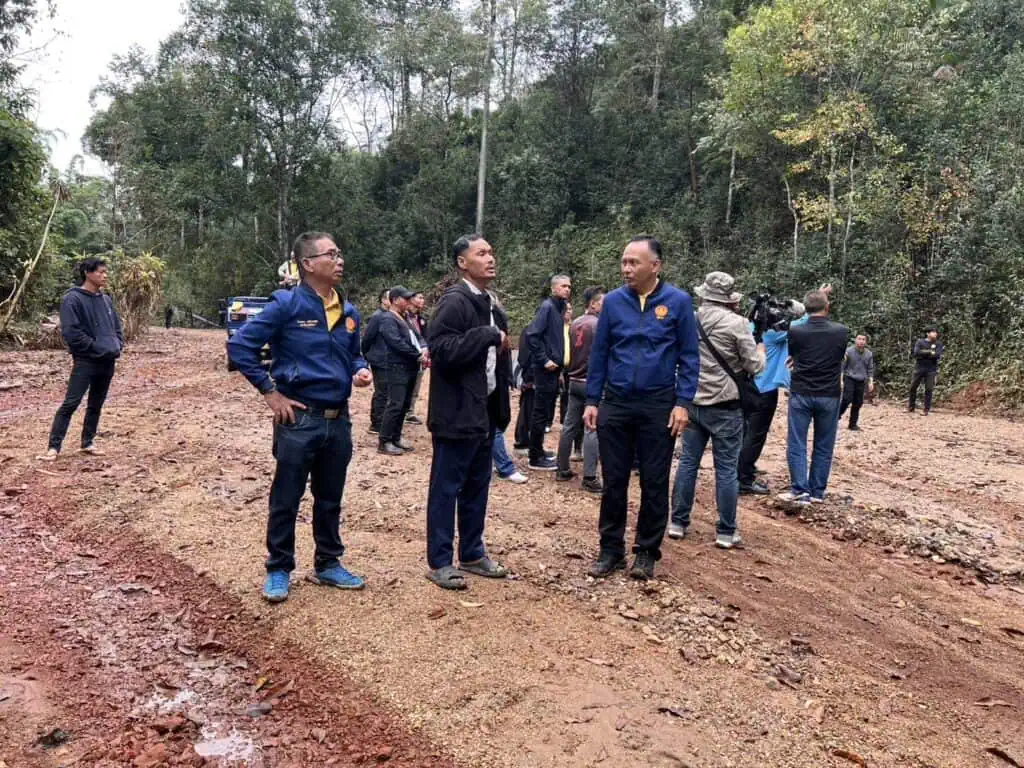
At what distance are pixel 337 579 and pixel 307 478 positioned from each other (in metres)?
0.68

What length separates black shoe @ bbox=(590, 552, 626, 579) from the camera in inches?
179

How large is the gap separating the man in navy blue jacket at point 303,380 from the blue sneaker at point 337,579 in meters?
0.22

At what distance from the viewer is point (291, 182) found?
31391 millimetres

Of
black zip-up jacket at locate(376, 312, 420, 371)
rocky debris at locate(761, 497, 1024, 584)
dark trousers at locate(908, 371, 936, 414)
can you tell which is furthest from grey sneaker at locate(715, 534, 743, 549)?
dark trousers at locate(908, 371, 936, 414)

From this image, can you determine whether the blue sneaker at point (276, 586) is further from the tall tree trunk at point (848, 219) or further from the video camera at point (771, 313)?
the tall tree trunk at point (848, 219)

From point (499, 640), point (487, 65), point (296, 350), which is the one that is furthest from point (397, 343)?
point (487, 65)

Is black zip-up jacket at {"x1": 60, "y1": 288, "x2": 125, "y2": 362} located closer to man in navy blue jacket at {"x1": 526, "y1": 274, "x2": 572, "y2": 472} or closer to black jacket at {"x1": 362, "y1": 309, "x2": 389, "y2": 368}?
black jacket at {"x1": 362, "y1": 309, "x2": 389, "y2": 368}

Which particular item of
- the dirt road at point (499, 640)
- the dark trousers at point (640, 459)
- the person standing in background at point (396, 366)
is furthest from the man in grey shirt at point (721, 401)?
the person standing in background at point (396, 366)

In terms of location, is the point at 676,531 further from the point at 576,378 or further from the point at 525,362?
the point at 525,362

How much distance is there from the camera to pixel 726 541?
534 cm

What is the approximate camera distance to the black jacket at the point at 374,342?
848 cm

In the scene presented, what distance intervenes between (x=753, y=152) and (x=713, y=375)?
65.7ft

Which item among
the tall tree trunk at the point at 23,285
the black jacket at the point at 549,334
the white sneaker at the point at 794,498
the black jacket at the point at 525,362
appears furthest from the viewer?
the tall tree trunk at the point at 23,285

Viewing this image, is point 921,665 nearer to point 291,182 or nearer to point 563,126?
point 563,126
